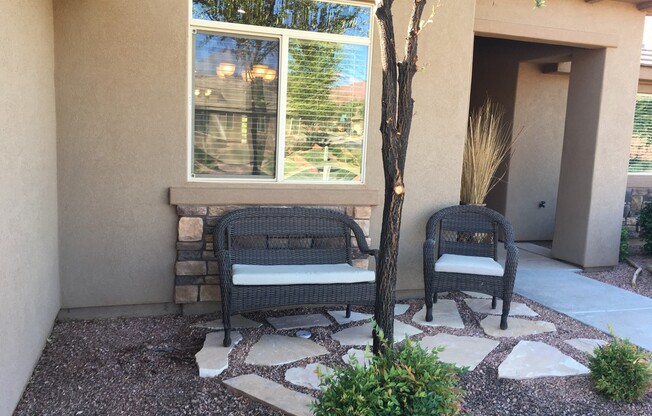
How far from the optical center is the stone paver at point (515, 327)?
12.8 ft

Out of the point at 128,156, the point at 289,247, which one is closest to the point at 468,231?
the point at 289,247

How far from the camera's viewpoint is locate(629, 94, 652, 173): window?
7.77 meters

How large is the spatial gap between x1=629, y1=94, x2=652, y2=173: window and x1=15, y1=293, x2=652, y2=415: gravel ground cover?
4.91 meters

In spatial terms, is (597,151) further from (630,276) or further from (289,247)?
(289,247)

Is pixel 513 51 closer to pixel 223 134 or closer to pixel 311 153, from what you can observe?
pixel 311 153

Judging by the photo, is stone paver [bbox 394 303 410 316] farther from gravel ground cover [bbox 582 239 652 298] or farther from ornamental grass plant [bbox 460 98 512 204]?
gravel ground cover [bbox 582 239 652 298]

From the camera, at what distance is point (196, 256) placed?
163 inches

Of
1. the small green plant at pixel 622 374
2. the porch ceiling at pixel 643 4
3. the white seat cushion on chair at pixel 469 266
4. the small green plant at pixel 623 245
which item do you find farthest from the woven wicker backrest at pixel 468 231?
the porch ceiling at pixel 643 4

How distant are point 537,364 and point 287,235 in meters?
2.00

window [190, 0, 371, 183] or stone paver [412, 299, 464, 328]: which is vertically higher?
window [190, 0, 371, 183]

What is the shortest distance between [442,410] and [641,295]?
4.00 meters

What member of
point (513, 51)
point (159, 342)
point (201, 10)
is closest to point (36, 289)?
point (159, 342)

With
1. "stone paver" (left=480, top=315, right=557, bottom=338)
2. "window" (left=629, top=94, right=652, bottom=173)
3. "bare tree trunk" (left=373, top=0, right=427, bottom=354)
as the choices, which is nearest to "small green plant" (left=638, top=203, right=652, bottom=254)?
"window" (left=629, top=94, right=652, bottom=173)

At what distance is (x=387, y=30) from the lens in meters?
2.58
